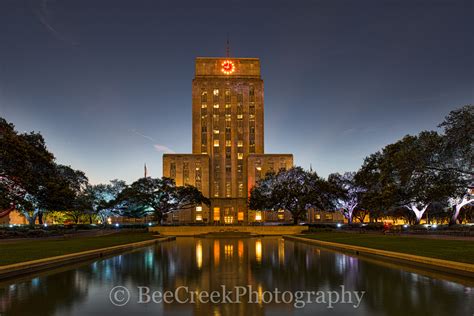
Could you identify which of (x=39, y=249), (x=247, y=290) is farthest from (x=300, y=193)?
(x=247, y=290)

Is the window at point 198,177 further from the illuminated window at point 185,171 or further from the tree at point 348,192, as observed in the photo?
the tree at point 348,192

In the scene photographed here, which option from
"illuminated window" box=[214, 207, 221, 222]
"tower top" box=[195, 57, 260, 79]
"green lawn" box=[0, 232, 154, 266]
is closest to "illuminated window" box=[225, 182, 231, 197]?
"illuminated window" box=[214, 207, 221, 222]

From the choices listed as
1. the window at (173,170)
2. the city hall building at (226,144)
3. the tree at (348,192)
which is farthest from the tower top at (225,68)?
the tree at (348,192)

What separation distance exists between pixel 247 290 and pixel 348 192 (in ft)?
239

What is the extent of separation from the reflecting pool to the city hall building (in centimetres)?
10901

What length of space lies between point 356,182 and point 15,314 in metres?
73.0

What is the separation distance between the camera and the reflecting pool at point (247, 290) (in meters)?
10.3

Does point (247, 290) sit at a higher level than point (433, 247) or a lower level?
higher

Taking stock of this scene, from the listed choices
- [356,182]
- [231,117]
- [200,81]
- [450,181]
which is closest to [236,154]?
[231,117]

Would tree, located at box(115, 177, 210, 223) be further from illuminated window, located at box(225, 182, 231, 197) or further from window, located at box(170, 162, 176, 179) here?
illuminated window, located at box(225, 182, 231, 197)

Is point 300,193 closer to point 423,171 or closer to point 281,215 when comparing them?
point 423,171

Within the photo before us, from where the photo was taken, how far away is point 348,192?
82.3m

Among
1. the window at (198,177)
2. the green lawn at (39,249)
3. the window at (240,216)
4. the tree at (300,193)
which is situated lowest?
the window at (240,216)

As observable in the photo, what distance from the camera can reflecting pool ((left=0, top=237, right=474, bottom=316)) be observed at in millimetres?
10266
